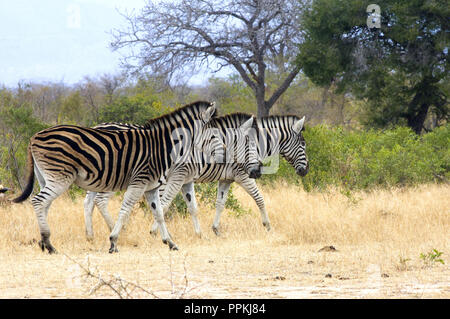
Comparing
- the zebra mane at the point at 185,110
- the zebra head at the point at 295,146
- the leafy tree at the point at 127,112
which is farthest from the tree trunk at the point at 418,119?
the zebra mane at the point at 185,110

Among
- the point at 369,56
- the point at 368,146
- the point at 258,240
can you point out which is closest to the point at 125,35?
the point at 369,56

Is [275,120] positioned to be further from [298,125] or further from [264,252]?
[264,252]

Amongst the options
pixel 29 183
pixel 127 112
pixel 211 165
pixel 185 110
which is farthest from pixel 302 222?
pixel 127 112

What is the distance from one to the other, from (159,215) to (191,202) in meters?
1.16

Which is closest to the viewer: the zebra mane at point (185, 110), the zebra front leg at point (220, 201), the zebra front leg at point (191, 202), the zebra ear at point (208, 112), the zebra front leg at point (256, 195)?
the zebra mane at point (185, 110)

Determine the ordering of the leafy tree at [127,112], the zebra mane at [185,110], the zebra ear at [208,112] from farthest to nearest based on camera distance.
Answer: the leafy tree at [127,112], the zebra ear at [208,112], the zebra mane at [185,110]

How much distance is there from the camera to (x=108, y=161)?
24.0ft

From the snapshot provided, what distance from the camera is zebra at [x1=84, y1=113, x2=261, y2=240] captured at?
8.21 m

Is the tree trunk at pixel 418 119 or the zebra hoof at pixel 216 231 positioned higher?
the tree trunk at pixel 418 119

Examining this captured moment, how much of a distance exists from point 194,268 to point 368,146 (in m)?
9.51

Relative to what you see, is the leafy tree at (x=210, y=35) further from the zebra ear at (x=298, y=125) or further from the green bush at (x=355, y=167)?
the zebra ear at (x=298, y=125)

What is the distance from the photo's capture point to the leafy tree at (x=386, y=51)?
19.1 metres

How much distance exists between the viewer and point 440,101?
837 inches
